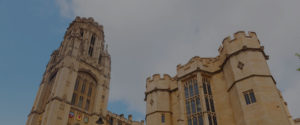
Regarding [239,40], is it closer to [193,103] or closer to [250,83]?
[250,83]

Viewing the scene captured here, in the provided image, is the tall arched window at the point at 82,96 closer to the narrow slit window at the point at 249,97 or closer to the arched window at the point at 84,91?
the arched window at the point at 84,91

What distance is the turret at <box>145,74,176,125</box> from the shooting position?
2578 centimetres

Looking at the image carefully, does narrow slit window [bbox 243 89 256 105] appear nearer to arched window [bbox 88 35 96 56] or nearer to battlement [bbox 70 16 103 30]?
arched window [bbox 88 35 96 56]

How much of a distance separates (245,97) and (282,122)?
345 cm

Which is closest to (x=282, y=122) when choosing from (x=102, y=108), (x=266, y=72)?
(x=266, y=72)

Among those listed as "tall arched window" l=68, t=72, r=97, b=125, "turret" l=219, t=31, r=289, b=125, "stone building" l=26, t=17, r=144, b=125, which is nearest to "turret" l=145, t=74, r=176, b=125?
"turret" l=219, t=31, r=289, b=125

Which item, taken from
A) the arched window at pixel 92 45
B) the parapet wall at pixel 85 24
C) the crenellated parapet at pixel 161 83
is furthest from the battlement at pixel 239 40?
the parapet wall at pixel 85 24

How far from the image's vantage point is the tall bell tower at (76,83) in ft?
151

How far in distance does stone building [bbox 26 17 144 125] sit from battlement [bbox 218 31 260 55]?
37.5 meters

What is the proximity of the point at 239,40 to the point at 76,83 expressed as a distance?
4314 cm

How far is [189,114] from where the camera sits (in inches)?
900

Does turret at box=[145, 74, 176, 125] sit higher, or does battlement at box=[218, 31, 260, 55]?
battlement at box=[218, 31, 260, 55]

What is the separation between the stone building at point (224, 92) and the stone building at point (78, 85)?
2690cm

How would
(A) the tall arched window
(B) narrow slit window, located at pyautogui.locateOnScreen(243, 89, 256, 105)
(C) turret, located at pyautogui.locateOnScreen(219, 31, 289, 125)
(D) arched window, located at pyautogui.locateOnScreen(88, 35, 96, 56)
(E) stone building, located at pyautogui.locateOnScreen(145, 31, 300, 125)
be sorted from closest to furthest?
(C) turret, located at pyautogui.locateOnScreen(219, 31, 289, 125)
(E) stone building, located at pyautogui.locateOnScreen(145, 31, 300, 125)
(B) narrow slit window, located at pyautogui.locateOnScreen(243, 89, 256, 105)
(A) the tall arched window
(D) arched window, located at pyautogui.locateOnScreen(88, 35, 96, 56)
